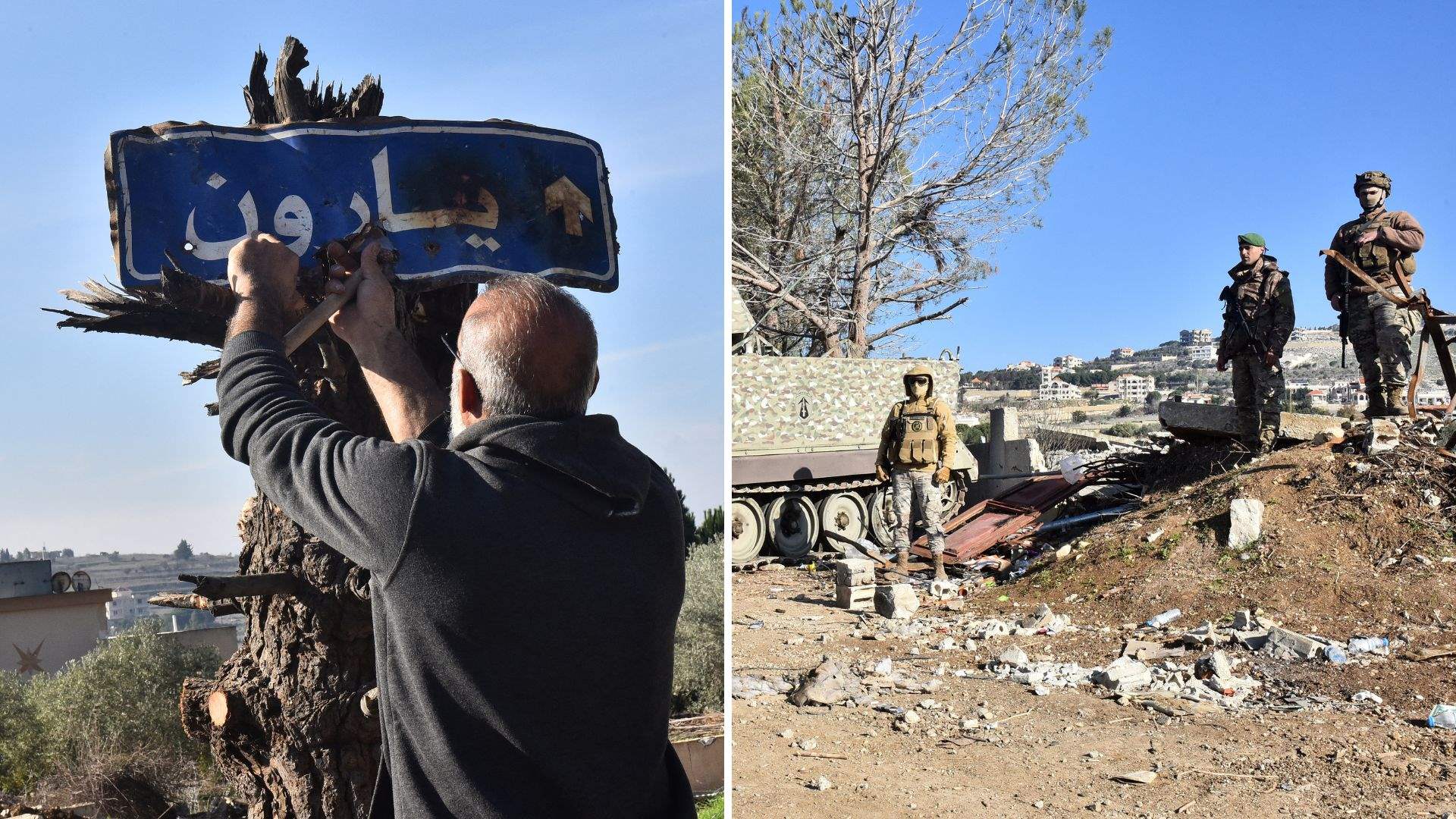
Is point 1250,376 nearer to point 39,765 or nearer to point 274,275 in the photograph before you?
point 274,275

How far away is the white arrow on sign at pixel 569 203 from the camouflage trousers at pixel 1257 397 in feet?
26.4

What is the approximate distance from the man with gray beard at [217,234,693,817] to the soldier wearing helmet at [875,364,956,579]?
7.80m

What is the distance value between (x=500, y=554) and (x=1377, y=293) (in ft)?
28.4

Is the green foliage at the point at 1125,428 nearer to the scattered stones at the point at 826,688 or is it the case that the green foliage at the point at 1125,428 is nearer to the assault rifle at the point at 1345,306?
the assault rifle at the point at 1345,306

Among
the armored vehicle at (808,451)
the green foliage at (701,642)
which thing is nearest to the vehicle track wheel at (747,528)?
the armored vehicle at (808,451)

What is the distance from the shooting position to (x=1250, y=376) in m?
9.12

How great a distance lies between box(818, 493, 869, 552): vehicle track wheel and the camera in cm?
1197

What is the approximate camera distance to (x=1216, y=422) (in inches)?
380

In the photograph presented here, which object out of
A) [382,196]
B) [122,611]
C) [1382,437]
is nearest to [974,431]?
[1382,437]

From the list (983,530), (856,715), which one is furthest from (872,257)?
(856,715)

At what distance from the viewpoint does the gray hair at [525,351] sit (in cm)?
142

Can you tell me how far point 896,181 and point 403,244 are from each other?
18.4 meters

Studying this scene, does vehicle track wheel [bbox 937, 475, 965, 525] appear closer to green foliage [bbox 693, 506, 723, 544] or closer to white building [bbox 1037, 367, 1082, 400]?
green foliage [bbox 693, 506, 723, 544]

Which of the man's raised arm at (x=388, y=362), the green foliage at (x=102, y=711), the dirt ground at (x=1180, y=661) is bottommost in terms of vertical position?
the green foliage at (x=102, y=711)
